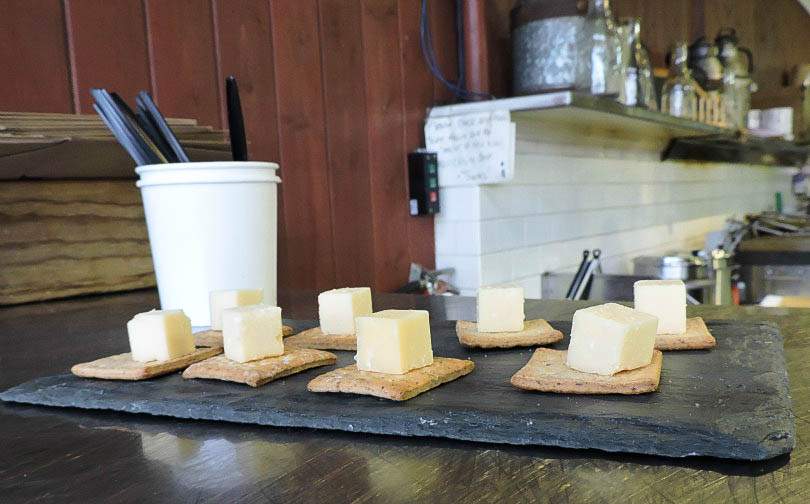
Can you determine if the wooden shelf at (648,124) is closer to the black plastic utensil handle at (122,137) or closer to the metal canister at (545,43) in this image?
the metal canister at (545,43)

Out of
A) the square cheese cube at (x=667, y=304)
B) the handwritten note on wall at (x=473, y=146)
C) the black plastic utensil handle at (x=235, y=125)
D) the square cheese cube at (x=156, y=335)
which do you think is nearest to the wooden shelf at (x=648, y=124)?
the handwritten note on wall at (x=473, y=146)

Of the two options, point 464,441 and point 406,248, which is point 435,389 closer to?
point 464,441

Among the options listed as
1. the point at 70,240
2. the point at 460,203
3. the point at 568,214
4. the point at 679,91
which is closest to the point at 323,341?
the point at 70,240

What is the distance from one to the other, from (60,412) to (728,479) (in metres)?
0.60

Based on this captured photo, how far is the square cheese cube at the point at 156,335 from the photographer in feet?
2.53

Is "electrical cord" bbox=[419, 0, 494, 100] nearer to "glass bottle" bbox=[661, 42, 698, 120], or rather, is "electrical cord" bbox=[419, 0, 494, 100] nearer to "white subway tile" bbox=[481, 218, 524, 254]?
"white subway tile" bbox=[481, 218, 524, 254]

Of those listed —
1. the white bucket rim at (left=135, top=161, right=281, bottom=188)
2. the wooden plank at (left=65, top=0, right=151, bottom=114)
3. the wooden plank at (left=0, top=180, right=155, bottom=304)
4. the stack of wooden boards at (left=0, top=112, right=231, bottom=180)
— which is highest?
the wooden plank at (left=65, top=0, right=151, bottom=114)

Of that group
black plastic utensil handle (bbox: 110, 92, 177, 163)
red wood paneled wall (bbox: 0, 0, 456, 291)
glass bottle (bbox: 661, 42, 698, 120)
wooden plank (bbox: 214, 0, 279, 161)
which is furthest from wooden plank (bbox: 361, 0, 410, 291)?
glass bottle (bbox: 661, 42, 698, 120)

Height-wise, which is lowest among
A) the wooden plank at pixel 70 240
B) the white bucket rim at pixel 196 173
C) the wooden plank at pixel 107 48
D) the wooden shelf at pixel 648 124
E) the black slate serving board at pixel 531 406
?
the black slate serving board at pixel 531 406

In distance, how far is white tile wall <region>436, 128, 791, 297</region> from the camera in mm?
2391

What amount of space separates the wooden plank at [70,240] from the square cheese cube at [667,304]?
113 cm

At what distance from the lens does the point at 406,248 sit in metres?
2.29

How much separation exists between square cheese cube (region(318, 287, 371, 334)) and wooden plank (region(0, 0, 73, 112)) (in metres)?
0.81

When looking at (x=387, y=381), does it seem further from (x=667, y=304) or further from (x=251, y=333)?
(x=667, y=304)
